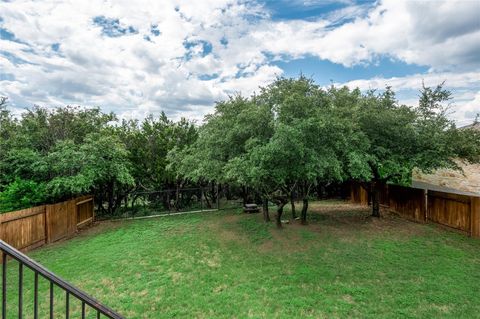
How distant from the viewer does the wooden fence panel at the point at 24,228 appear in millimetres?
7180

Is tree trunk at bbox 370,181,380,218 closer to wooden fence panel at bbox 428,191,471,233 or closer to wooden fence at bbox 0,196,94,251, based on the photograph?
wooden fence panel at bbox 428,191,471,233

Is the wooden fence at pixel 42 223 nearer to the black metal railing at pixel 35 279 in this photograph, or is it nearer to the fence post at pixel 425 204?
the black metal railing at pixel 35 279

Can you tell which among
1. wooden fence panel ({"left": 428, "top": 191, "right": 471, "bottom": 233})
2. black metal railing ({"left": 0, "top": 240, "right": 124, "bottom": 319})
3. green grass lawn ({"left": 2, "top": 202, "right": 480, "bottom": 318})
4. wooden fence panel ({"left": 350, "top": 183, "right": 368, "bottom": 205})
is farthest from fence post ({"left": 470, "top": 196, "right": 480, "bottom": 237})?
black metal railing ({"left": 0, "top": 240, "right": 124, "bottom": 319})

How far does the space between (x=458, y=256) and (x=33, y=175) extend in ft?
43.0

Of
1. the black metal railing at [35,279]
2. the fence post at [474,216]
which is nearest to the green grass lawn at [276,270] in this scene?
the fence post at [474,216]

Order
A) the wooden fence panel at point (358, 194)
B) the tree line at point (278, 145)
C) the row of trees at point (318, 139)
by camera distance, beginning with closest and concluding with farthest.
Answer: the row of trees at point (318, 139)
the tree line at point (278, 145)
the wooden fence panel at point (358, 194)

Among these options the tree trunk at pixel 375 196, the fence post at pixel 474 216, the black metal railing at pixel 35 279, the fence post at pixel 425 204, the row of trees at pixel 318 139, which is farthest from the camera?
the tree trunk at pixel 375 196

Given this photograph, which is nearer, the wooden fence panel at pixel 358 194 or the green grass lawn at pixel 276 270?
the green grass lawn at pixel 276 270

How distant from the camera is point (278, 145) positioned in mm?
6664

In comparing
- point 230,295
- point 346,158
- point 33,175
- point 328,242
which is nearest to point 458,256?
point 328,242

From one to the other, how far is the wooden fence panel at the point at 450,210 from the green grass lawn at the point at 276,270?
40 cm

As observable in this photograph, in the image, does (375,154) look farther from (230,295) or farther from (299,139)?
(230,295)

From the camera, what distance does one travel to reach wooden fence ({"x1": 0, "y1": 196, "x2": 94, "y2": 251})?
24.0ft

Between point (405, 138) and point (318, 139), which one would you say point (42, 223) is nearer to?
point (318, 139)
